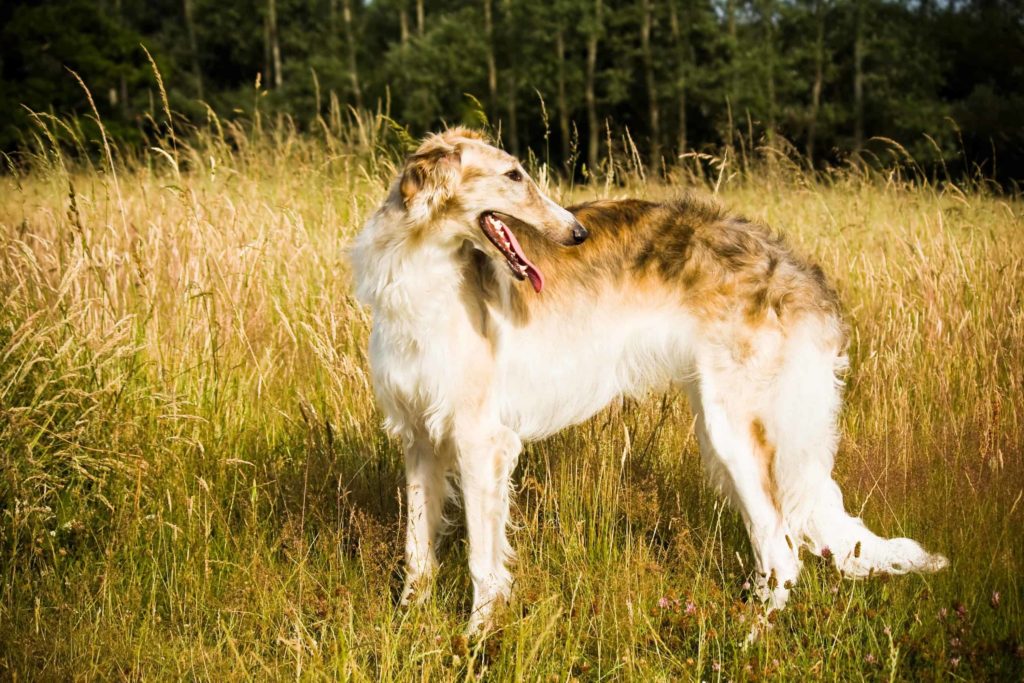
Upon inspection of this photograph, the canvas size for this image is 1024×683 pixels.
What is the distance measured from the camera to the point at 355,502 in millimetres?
3441

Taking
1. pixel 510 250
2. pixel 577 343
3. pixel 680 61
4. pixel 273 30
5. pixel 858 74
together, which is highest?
pixel 273 30

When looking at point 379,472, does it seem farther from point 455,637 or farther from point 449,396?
point 455,637

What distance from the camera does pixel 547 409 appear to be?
322cm

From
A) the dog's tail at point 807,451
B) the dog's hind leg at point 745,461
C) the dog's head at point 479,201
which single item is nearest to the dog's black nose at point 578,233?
the dog's head at point 479,201

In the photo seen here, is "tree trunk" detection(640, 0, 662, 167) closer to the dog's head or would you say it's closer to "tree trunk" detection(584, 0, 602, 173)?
"tree trunk" detection(584, 0, 602, 173)

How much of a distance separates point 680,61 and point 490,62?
6.48 metres

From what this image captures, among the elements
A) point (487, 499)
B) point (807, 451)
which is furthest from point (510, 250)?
point (807, 451)

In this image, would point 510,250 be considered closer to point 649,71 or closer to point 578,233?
point 578,233

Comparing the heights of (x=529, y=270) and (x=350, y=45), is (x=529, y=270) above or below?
below

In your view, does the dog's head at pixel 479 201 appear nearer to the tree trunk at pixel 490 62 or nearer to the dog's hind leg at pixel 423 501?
the dog's hind leg at pixel 423 501

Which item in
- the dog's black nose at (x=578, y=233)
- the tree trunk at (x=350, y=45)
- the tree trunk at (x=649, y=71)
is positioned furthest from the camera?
the tree trunk at (x=350, y=45)

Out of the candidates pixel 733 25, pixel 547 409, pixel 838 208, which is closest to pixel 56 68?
pixel 733 25

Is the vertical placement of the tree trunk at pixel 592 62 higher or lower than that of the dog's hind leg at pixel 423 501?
higher

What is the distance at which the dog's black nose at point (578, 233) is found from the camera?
9.79 ft
